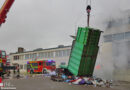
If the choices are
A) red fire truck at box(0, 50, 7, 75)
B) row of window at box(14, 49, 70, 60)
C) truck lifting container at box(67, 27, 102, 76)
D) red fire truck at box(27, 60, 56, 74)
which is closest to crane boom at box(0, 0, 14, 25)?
truck lifting container at box(67, 27, 102, 76)

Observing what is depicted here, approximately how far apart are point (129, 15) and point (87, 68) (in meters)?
5.81

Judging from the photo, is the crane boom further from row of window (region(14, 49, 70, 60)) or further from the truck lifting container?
row of window (region(14, 49, 70, 60))

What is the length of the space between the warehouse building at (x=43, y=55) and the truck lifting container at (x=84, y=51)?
818 inches

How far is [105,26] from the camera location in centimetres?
1686

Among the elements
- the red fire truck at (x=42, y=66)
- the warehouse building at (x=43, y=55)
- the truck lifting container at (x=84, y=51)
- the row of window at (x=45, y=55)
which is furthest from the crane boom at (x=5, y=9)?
the row of window at (x=45, y=55)

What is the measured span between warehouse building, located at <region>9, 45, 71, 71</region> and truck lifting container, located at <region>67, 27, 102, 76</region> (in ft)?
68.2

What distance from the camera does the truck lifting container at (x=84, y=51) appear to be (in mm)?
13297

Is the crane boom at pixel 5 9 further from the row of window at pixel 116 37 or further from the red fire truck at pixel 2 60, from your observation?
the row of window at pixel 116 37

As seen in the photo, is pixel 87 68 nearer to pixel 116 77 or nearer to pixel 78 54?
pixel 78 54

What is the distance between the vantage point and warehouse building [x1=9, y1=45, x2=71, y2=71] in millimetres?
36594

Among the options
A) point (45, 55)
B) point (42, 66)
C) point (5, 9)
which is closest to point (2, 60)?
point (5, 9)

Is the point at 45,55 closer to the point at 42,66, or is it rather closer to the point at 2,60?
the point at 42,66

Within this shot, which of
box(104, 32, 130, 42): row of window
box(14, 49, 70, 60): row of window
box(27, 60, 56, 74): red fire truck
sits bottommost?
box(27, 60, 56, 74): red fire truck

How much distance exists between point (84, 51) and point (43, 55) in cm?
2931
